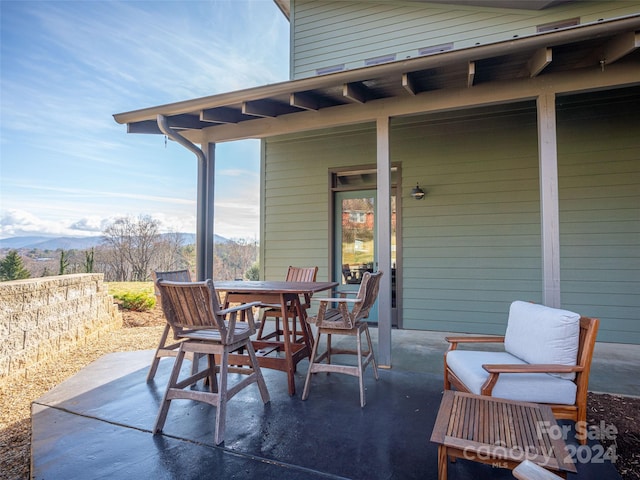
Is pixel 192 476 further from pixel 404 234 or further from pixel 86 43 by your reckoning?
pixel 86 43

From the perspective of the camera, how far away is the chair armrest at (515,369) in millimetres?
1888

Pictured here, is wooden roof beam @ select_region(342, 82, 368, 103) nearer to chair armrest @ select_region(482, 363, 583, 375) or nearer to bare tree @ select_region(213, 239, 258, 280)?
chair armrest @ select_region(482, 363, 583, 375)

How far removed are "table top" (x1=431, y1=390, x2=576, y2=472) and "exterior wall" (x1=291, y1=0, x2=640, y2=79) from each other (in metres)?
5.04

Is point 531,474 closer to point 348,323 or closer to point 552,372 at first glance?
point 552,372

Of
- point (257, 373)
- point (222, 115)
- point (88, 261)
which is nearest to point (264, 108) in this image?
point (222, 115)

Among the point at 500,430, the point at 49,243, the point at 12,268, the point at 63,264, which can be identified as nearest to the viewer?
the point at 500,430

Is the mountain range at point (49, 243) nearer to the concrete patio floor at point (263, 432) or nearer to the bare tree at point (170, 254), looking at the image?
the bare tree at point (170, 254)

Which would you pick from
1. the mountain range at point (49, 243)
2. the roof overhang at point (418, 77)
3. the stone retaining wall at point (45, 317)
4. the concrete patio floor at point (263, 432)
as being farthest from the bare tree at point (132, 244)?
the concrete patio floor at point (263, 432)

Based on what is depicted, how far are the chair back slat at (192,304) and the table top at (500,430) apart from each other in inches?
57.8

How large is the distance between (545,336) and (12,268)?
9.69 meters

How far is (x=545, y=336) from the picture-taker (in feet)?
7.04

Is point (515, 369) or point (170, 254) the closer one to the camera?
point (515, 369)

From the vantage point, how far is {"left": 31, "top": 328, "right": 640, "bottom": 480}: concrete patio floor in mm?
1856

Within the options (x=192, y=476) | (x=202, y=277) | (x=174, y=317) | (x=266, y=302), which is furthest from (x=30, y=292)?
(x=192, y=476)
